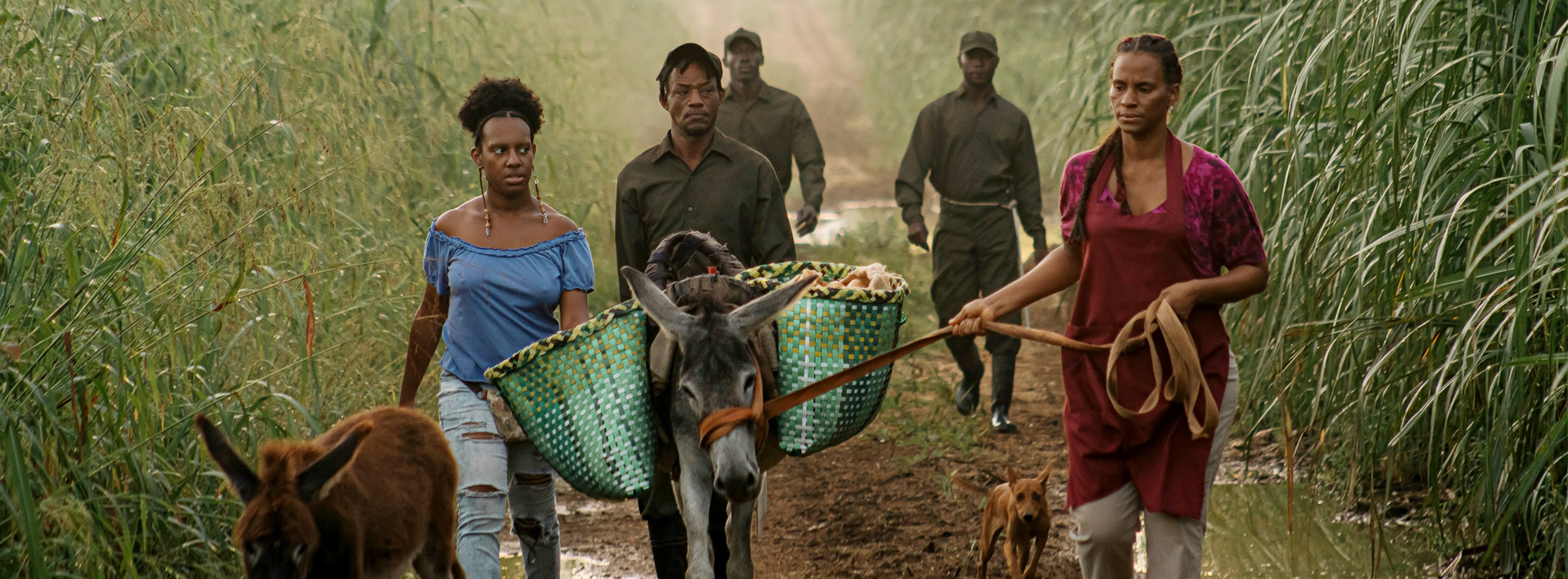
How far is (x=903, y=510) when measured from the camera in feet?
22.0

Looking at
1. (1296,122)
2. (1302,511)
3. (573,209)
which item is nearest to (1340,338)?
(1296,122)

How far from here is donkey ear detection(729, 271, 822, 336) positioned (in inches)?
141

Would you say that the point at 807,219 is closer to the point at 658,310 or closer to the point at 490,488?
the point at 490,488

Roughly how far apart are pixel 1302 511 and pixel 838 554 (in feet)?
7.44

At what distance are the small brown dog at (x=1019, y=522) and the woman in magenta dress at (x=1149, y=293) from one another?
127 centimetres

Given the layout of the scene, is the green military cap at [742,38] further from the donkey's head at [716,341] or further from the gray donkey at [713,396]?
the donkey's head at [716,341]

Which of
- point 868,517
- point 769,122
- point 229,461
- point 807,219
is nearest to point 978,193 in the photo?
point 807,219

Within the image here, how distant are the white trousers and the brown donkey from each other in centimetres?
180

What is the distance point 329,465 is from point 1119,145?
7.27 ft

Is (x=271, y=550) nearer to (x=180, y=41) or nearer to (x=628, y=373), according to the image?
(x=628, y=373)

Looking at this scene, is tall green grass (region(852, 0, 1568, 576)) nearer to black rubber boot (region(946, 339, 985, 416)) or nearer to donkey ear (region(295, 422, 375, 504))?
donkey ear (region(295, 422, 375, 504))

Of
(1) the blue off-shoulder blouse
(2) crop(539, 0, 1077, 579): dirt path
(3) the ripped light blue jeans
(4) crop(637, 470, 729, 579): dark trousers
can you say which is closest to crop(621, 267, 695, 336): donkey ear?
(1) the blue off-shoulder blouse

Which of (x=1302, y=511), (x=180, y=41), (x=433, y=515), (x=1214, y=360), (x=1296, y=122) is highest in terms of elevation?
(x=180, y=41)

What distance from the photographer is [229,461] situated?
3.02m
